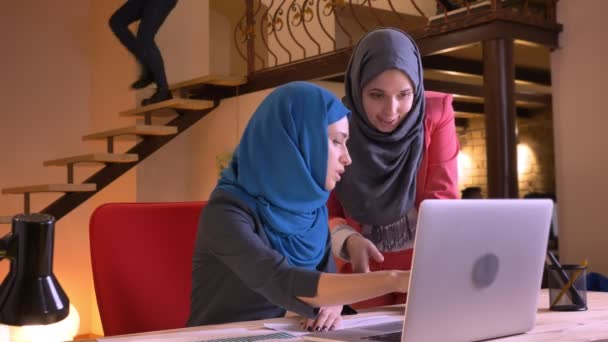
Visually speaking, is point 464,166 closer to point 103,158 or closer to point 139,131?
point 139,131

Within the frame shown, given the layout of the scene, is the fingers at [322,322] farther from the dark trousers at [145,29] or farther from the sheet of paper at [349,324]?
the dark trousers at [145,29]

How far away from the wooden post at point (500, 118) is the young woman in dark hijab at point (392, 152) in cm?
189

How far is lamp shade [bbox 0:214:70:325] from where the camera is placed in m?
0.90

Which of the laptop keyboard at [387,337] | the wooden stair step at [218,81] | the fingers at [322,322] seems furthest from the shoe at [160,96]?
the laptop keyboard at [387,337]

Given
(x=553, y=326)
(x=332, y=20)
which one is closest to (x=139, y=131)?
(x=332, y=20)

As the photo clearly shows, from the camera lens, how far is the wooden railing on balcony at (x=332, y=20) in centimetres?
413

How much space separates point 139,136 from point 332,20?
6.76 feet

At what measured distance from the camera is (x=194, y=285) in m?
1.65

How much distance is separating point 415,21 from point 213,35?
84.7 inches

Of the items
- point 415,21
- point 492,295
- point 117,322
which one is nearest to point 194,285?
point 117,322

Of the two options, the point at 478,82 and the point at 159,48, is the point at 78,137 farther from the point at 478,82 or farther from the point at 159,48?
the point at 478,82

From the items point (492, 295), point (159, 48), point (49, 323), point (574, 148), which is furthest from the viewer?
point (159, 48)

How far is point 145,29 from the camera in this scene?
572 cm

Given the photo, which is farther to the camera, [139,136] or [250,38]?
[139,136]
